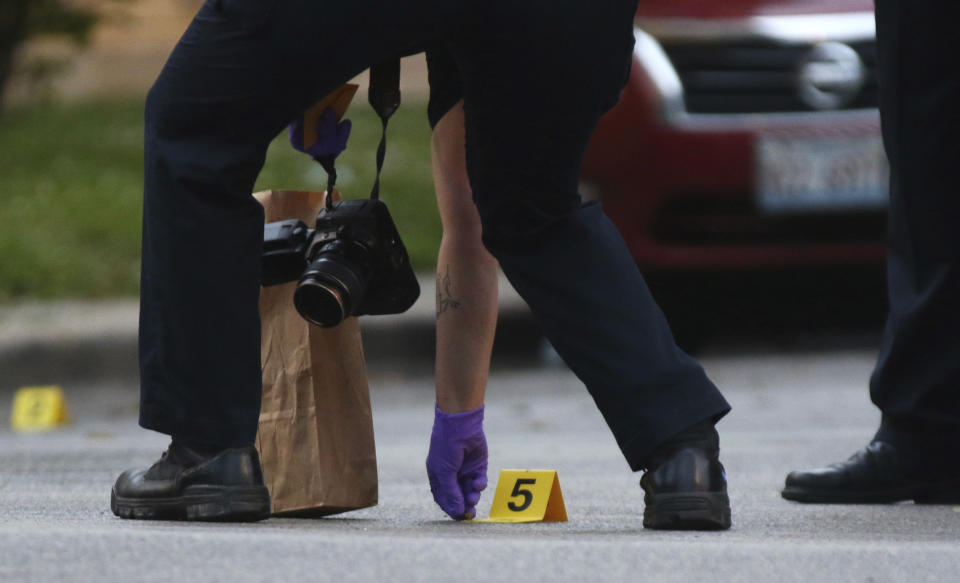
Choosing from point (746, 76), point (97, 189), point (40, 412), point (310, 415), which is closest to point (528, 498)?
point (310, 415)

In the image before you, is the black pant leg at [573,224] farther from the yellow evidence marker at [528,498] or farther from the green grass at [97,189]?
the green grass at [97,189]

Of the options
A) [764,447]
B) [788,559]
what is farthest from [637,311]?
[764,447]

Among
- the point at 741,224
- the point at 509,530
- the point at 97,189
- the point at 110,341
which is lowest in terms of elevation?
the point at 97,189

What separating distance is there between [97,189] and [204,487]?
689cm

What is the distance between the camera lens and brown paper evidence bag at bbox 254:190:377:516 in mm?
2773

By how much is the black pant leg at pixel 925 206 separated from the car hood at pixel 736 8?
3395mm

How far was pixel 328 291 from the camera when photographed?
2564 millimetres

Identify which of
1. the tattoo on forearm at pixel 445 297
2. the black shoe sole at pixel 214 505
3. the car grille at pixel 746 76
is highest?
the tattoo on forearm at pixel 445 297

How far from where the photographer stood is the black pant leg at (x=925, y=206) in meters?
3.12

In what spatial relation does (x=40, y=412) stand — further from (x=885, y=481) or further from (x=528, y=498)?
(x=885, y=481)

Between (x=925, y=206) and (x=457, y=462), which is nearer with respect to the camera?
(x=457, y=462)

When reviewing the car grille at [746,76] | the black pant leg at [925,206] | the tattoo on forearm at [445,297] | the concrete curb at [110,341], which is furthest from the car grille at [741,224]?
the tattoo on forearm at [445,297]

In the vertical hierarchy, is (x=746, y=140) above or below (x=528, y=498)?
below

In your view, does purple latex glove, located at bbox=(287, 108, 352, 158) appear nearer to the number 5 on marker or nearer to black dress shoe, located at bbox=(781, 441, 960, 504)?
the number 5 on marker
